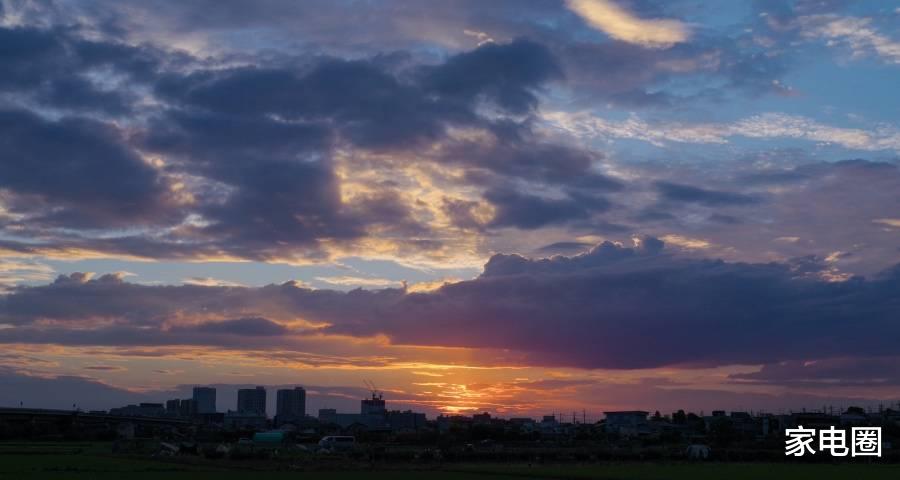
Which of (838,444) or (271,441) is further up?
(838,444)

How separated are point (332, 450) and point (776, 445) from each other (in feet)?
202

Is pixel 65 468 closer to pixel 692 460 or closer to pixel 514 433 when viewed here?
pixel 692 460

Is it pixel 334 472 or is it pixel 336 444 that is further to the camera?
pixel 336 444

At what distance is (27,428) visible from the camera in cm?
17225

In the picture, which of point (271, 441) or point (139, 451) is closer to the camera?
point (139, 451)

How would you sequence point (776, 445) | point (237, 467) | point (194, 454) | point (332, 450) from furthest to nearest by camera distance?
point (776, 445) < point (332, 450) < point (194, 454) < point (237, 467)

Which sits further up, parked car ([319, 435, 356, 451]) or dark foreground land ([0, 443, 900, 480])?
dark foreground land ([0, 443, 900, 480])

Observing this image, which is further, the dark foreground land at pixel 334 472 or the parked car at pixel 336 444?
the parked car at pixel 336 444

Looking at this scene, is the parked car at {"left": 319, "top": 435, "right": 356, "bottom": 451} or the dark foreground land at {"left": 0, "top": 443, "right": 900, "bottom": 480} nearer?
the dark foreground land at {"left": 0, "top": 443, "right": 900, "bottom": 480}

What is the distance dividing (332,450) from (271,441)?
38.2 metres

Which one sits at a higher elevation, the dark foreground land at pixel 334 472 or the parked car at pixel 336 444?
the dark foreground land at pixel 334 472

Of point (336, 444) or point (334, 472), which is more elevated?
point (334, 472)

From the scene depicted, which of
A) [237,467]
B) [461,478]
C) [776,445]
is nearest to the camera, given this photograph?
[461,478]

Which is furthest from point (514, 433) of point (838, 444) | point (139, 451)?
point (838, 444)
